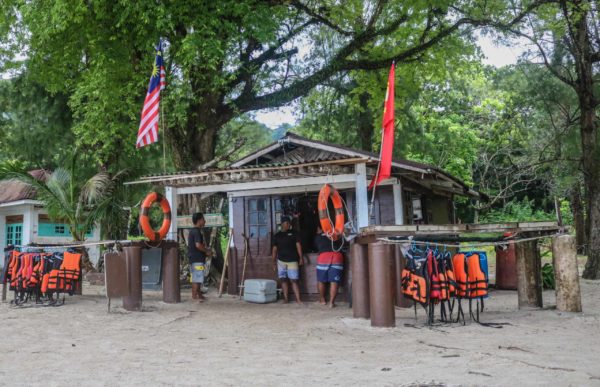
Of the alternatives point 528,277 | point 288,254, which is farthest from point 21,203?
point 528,277

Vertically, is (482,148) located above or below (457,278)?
above

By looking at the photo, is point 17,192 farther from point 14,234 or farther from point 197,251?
point 197,251

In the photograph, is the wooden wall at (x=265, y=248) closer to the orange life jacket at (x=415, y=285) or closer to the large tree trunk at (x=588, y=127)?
the orange life jacket at (x=415, y=285)

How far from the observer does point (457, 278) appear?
7.78m

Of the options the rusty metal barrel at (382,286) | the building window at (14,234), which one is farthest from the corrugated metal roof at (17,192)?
the rusty metal barrel at (382,286)

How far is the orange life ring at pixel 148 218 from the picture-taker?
10.3 m

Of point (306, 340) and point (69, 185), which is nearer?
point (306, 340)

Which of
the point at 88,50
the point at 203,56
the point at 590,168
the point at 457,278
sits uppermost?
the point at 88,50

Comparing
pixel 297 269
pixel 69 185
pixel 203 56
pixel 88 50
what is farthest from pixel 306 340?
pixel 88 50

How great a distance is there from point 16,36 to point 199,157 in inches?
225

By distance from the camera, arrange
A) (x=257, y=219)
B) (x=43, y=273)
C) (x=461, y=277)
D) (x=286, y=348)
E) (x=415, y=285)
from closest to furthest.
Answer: (x=286, y=348) < (x=415, y=285) < (x=461, y=277) < (x=43, y=273) < (x=257, y=219)

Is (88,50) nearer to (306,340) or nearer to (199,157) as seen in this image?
(199,157)

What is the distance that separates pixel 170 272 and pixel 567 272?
7026 millimetres

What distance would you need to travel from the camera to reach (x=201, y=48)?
12.2m
